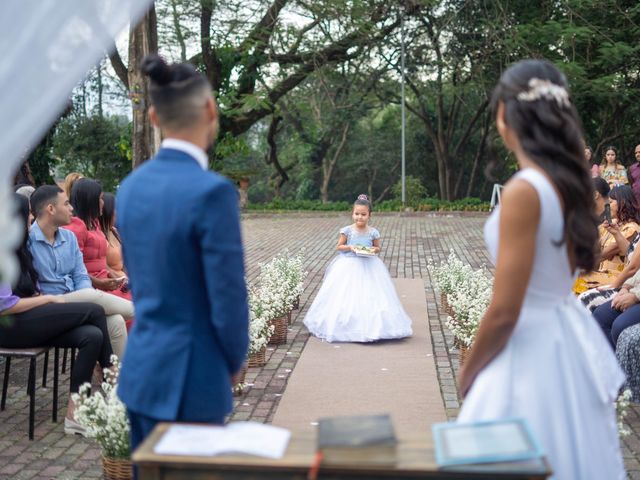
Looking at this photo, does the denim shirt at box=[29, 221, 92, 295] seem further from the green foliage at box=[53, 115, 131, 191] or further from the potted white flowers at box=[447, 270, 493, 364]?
the green foliage at box=[53, 115, 131, 191]

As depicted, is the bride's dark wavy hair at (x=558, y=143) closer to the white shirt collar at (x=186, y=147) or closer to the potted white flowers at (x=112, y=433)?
the white shirt collar at (x=186, y=147)

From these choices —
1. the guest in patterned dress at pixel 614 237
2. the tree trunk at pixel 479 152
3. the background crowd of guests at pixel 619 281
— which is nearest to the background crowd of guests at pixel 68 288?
the background crowd of guests at pixel 619 281

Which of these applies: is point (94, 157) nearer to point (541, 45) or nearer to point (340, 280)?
point (541, 45)

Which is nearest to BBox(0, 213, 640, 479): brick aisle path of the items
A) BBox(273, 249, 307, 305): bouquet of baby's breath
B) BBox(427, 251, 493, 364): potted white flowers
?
BBox(427, 251, 493, 364): potted white flowers

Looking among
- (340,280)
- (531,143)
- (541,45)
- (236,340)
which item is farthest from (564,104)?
(541,45)

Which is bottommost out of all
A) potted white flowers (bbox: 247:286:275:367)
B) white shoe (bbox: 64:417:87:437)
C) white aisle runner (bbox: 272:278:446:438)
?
white aisle runner (bbox: 272:278:446:438)

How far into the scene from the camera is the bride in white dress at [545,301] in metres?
2.78

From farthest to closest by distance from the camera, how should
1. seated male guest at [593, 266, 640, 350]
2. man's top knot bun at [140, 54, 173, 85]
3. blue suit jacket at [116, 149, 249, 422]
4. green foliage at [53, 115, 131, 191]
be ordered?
1. green foliage at [53, 115, 131, 191]
2. seated male guest at [593, 266, 640, 350]
3. man's top knot bun at [140, 54, 173, 85]
4. blue suit jacket at [116, 149, 249, 422]

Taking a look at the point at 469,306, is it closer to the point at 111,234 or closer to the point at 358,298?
the point at 358,298

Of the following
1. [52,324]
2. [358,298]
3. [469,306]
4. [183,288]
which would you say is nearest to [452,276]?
[358,298]

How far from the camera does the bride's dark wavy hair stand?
9.21 feet

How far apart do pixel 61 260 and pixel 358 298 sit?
11.2 feet

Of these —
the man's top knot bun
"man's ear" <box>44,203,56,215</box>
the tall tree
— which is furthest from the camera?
the tall tree

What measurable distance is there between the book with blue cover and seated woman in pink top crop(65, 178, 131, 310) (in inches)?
203
